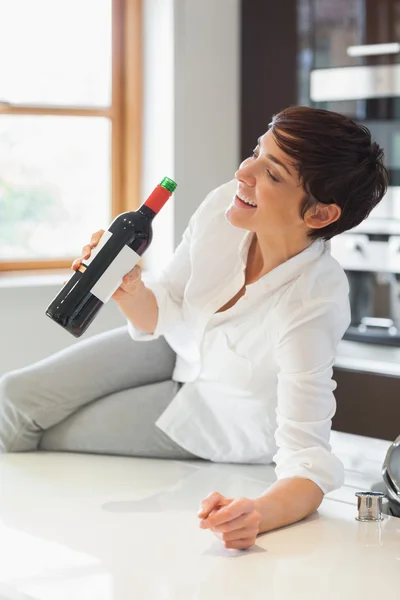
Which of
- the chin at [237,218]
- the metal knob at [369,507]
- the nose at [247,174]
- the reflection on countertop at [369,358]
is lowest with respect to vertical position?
the reflection on countertop at [369,358]

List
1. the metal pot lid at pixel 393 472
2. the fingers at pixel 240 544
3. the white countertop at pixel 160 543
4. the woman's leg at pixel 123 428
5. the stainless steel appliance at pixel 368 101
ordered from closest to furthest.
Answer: the white countertop at pixel 160 543, the fingers at pixel 240 544, the metal pot lid at pixel 393 472, the woman's leg at pixel 123 428, the stainless steel appliance at pixel 368 101

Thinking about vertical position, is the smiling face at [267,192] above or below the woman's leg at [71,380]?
above

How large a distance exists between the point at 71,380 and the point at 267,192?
26.8 inches

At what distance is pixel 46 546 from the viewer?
4.66 ft

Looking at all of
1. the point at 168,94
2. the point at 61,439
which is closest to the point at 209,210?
the point at 61,439

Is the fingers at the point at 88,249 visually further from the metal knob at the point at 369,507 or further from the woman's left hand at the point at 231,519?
the metal knob at the point at 369,507

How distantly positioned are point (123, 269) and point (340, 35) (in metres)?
1.64

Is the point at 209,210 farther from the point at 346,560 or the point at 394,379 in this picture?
the point at 394,379

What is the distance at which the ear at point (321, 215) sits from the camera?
1560 mm

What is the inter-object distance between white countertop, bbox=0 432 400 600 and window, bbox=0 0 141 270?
140 centimetres

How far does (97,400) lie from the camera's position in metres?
2.04

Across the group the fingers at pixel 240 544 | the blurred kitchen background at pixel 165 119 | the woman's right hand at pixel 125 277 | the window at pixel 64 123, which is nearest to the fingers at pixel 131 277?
the woman's right hand at pixel 125 277

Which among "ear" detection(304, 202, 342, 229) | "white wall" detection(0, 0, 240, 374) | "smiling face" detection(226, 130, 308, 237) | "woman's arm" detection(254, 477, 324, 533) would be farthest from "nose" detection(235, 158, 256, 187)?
"white wall" detection(0, 0, 240, 374)

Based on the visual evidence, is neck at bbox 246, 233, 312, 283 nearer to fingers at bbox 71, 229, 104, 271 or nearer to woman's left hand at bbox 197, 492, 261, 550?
fingers at bbox 71, 229, 104, 271
